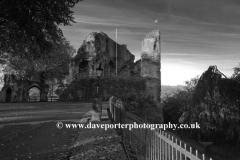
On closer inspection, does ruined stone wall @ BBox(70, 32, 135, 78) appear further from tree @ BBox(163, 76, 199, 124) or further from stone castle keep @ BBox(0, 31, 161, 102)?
tree @ BBox(163, 76, 199, 124)

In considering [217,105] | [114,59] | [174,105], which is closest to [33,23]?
[217,105]

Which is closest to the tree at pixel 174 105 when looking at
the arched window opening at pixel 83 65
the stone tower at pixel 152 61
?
the stone tower at pixel 152 61

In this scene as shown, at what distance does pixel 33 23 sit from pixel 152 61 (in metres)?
24.3

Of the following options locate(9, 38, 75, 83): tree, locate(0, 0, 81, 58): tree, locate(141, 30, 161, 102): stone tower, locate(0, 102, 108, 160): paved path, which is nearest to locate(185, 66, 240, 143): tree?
locate(0, 102, 108, 160): paved path

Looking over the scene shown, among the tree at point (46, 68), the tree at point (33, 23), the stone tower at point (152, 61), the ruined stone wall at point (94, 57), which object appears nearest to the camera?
the tree at point (33, 23)

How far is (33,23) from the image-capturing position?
34.2ft

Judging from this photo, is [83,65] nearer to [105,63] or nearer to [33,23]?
[105,63]

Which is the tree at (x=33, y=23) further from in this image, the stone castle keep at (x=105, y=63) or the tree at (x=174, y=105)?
the tree at (x=174, y=105)

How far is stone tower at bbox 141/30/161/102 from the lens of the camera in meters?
32.2

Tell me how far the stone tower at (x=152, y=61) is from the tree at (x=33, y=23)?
21435 millimetres

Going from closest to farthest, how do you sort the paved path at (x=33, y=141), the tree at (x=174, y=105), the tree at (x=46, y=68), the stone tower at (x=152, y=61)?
the paved path at (x=33, y=141) < the tree at (x=46, y=68) < the tree at (x=174, y=105) < the stone tower at (x=152, y=61)

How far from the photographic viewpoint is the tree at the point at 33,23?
32.4ft

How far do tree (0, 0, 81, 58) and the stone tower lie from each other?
2144cm

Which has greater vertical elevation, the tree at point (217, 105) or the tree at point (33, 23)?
the tree at point (33, 23)
